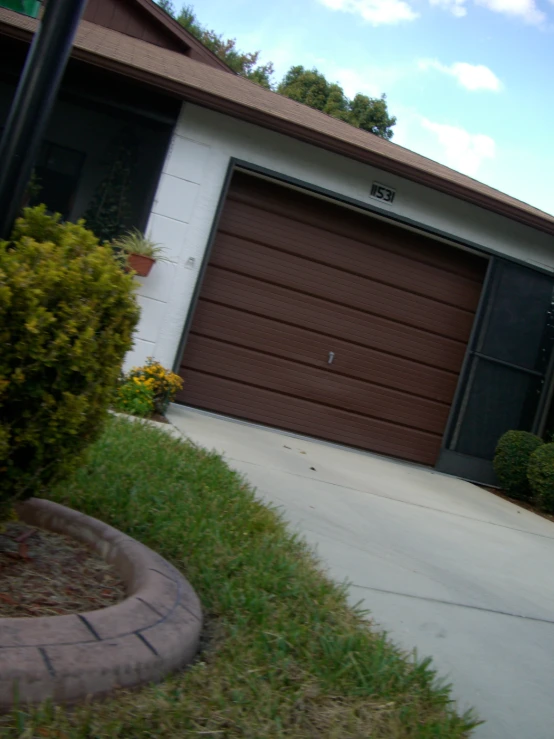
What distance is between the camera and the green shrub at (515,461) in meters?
8.55

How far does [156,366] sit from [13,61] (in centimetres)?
397

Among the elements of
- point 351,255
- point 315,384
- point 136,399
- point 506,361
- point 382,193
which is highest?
point 382,193

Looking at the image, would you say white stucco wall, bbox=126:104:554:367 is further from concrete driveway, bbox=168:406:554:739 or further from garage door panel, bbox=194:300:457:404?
concrete driveway, bbox=168:406:554:739

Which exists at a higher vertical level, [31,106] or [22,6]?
[22,6]

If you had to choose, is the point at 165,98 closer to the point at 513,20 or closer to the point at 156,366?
the point at 156,366

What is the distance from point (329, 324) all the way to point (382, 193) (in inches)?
A: 63.7

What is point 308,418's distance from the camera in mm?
8953

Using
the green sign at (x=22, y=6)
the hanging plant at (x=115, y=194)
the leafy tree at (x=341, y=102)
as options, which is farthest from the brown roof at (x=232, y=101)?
the leafy tree at (x=341, y=102)

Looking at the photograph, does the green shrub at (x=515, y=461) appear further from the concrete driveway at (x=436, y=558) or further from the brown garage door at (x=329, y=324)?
the brown garage door at (x=329, y=324)

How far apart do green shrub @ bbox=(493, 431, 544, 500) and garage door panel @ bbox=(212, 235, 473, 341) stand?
4.79 ft

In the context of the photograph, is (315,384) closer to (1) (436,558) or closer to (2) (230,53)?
(1) (436,558)

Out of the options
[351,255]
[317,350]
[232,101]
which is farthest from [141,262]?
[351,255]

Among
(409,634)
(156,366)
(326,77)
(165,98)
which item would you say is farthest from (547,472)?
(326,77)

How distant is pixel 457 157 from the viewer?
40719mm
